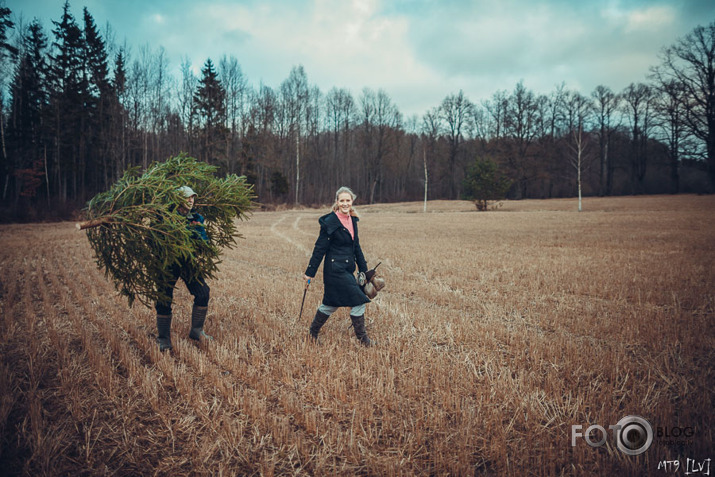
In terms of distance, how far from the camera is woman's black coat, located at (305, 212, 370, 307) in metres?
4.28

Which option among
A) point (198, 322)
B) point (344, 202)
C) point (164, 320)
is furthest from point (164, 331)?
point (344, 202)

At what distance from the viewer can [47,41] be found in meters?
30.1

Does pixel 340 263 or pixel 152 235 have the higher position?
pixel 152 235

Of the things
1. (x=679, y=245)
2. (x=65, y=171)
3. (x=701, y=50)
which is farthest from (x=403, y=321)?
(x=701, y=50)

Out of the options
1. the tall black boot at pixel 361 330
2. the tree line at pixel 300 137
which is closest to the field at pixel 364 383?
the tall black boot at pixel 361 330

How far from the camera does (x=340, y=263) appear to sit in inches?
171

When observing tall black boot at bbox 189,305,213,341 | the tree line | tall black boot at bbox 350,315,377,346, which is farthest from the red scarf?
the tree line

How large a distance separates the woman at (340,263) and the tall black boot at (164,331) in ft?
6.30

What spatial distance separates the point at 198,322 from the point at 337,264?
219 cm

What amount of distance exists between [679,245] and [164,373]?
17.0 meters

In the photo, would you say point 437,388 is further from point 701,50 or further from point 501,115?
point 501,115

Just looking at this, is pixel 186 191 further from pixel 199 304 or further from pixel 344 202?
pixel 344 202

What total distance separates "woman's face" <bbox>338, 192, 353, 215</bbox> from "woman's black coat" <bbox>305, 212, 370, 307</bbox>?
0.46 feet

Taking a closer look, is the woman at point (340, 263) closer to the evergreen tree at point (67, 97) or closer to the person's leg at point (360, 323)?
the person's leg at point (360, 323)
